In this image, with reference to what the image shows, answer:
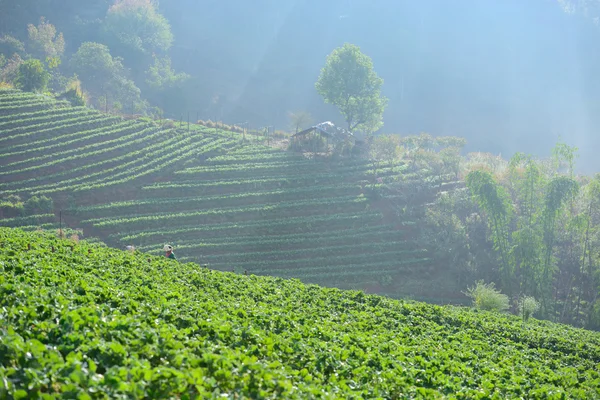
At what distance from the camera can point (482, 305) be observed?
31.9 m

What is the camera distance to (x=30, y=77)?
58562 millimetres

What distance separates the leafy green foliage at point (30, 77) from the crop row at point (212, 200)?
87.3 feet

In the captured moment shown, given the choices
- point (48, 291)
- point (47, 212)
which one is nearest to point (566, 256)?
point (47, 212)

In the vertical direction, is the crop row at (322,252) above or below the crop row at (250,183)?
below

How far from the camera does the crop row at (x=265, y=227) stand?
37.2m

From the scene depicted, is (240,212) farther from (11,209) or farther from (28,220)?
(11,209)

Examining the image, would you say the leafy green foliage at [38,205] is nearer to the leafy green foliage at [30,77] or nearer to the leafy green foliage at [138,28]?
the leafy green foliage at [30,77]

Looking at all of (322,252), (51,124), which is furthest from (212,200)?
(51,124)

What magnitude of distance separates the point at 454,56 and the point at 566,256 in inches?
3033

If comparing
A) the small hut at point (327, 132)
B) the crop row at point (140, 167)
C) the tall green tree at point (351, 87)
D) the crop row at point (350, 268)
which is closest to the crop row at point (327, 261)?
the crop row at point (350, 268)

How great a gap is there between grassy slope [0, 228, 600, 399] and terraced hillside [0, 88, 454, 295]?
18.3 m

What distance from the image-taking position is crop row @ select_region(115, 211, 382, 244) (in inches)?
1464

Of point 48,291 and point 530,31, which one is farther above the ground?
point 530,31

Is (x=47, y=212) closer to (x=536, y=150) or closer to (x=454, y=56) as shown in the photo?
(x=536, y=150)
